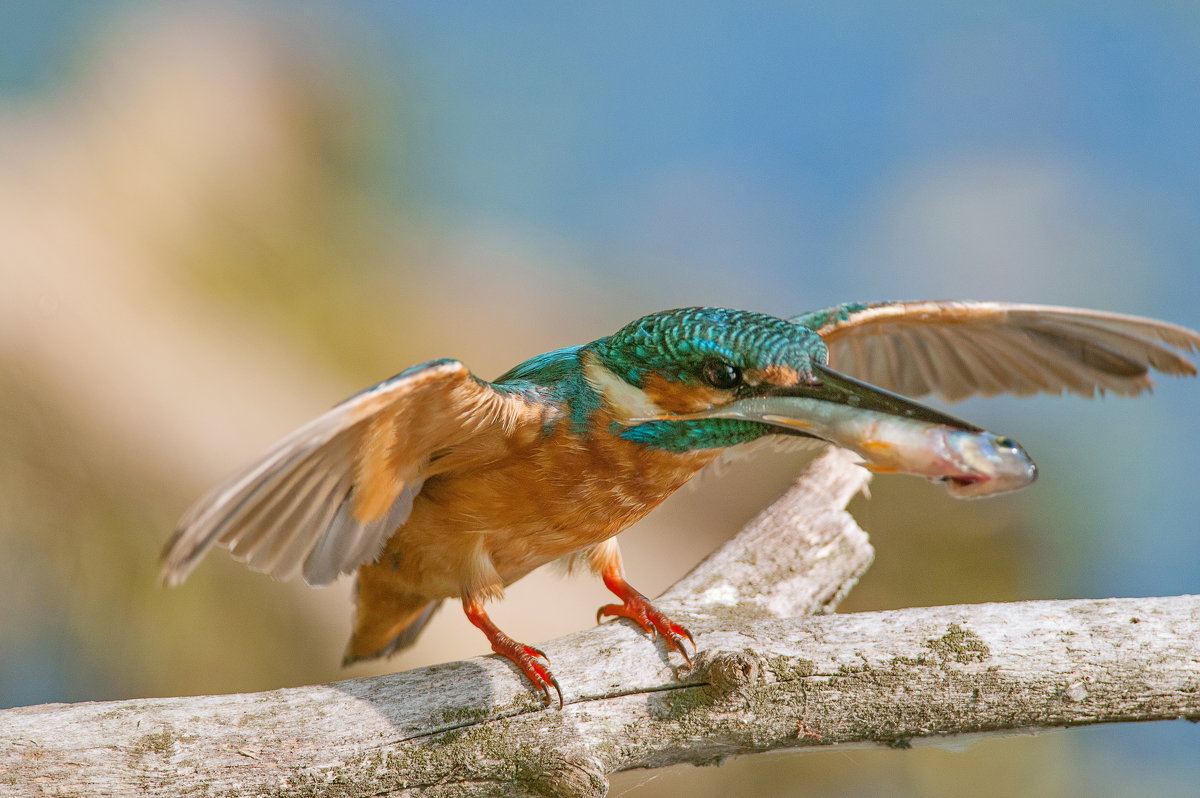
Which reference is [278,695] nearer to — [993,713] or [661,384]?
[661,384]

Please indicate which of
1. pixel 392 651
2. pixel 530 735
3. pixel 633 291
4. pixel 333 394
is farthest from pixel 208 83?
pixel 530 735

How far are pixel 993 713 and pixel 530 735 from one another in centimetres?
82

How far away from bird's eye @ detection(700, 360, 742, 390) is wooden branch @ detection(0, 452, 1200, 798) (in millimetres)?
480

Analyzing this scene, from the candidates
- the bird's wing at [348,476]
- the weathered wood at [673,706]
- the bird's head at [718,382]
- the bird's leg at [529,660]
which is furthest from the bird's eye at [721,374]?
the bird's leg at [529,660]

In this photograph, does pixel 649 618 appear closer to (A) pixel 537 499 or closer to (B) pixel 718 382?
(A) pixel 537 499

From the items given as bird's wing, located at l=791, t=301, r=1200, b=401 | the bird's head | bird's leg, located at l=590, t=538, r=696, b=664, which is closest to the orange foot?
bird's leg, located at l=590, t=538, r=696, b=664

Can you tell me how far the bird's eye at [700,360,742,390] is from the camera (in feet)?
5.58

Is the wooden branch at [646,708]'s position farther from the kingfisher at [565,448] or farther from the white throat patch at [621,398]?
the white throat patch at [621,398]

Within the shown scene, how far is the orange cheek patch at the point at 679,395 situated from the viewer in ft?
5.77

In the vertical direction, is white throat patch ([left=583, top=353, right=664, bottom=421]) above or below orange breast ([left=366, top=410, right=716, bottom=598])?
above

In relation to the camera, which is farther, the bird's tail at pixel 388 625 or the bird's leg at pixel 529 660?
the bird's tail at pixel 388 625

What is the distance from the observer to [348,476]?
5.45 ft

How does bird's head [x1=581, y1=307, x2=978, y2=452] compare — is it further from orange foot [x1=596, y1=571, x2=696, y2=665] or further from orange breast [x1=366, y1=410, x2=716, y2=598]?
orange foot [x1=596, y1=571, x2=696, y2=665]

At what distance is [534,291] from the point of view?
572 cm
